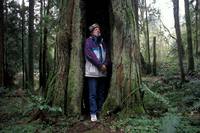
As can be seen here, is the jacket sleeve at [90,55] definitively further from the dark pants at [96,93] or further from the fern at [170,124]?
the fern at [170,124]

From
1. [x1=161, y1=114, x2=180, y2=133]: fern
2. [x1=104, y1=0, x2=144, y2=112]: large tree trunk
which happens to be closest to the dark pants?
[x1=104, y1=0, x2=144, y2=112]: large tree trunk

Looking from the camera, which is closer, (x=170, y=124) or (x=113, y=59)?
Result: (x=170, y=124)

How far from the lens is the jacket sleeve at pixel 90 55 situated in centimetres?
743

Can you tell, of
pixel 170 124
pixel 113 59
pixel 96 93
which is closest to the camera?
pixel 170 124

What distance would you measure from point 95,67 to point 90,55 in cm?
35

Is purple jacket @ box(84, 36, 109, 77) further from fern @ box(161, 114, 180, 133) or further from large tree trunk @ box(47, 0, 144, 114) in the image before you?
fern @ box(161, 114, 180, 133)

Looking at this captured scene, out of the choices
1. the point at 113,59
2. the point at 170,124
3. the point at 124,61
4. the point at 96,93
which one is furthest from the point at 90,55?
the point at 170,124

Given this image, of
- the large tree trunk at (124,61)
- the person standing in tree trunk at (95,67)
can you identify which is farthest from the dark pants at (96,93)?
the large tree trunk at (124,61)

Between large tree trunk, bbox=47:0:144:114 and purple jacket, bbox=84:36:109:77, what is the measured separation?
0.72 feet

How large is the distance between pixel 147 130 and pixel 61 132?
1.69 m

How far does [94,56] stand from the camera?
744 centimetres

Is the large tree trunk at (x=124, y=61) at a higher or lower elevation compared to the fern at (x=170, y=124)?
higher

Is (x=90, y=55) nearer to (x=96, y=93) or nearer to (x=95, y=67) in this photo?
(x=95, y=67)

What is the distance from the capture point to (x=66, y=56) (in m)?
7.73
